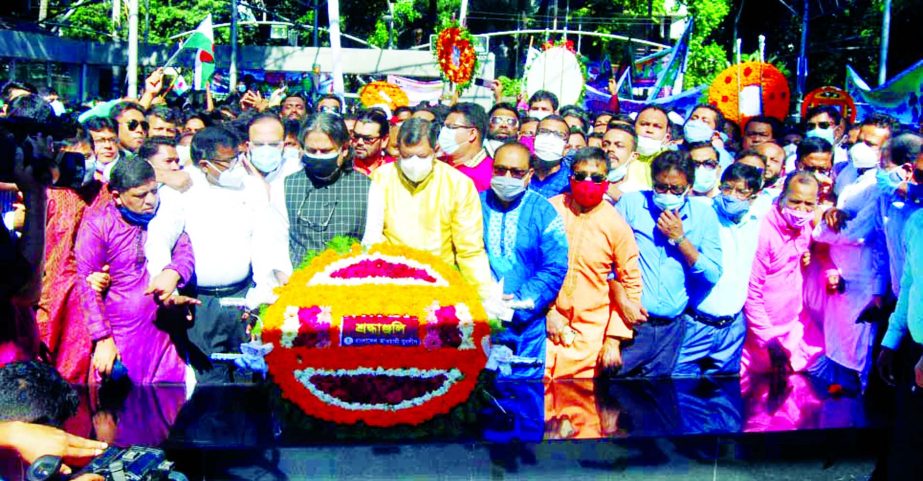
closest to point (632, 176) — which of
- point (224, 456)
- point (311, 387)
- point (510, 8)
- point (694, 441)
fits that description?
point (694, 441)

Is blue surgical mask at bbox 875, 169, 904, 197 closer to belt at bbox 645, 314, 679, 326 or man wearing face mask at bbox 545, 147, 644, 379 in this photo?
belt at bbox 645, 314, 679, 326

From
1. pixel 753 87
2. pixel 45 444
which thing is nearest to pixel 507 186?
pixel 45 444

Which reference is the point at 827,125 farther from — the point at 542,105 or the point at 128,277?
the point at 128,277

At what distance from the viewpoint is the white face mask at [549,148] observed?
5.68 metres

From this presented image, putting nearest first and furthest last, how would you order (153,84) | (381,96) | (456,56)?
(153,84), (381,96), (456,56)

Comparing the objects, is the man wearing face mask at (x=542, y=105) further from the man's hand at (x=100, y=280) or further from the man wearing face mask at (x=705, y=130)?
the man's hand at (x=100, y=280)

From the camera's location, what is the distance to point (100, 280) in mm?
4734

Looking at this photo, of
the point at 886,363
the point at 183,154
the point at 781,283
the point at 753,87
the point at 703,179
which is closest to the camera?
the point at 886,363

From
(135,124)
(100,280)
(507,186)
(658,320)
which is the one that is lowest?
(658,320)

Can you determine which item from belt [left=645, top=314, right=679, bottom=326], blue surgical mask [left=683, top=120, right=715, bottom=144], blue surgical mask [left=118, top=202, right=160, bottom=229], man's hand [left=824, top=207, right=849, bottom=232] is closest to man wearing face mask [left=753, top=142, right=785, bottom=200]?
man's hand [left=824, top=207, right=849, bottom=232]

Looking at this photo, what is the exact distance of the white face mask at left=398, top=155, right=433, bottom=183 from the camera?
4801 millimetres

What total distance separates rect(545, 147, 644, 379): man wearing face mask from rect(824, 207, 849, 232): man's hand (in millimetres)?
1201

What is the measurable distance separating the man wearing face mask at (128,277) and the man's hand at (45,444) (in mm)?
1778

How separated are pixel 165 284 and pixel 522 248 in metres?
1.76
